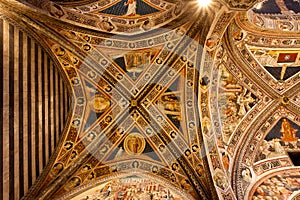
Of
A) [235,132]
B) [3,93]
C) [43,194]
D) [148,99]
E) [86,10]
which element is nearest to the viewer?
[3,93]

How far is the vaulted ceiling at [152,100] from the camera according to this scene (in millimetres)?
7039

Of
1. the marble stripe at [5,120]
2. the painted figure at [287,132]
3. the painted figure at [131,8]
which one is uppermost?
the painted figure at [131,8]

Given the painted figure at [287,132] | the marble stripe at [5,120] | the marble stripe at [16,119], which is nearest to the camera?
the marble stripe at [5,120]

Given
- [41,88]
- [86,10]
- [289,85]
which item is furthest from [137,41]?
[289,85]

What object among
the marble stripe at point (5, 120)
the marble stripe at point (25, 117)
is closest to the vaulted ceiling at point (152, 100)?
the marble stripe at point (25, 117)

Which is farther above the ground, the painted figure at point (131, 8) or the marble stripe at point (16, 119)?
the painted figure at point (131, 8)

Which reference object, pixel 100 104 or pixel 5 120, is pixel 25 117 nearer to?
pixel 5 120

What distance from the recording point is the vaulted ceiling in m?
7.04

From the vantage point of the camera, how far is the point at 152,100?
8.91 metres

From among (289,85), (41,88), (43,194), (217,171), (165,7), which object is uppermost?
(165,7)

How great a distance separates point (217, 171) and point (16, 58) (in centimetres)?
699

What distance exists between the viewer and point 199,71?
796cm

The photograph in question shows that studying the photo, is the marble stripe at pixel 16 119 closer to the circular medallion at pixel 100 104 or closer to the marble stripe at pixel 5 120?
the marble stripe at pixel 5 120

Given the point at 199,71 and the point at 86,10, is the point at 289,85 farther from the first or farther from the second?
the point at 86,10
